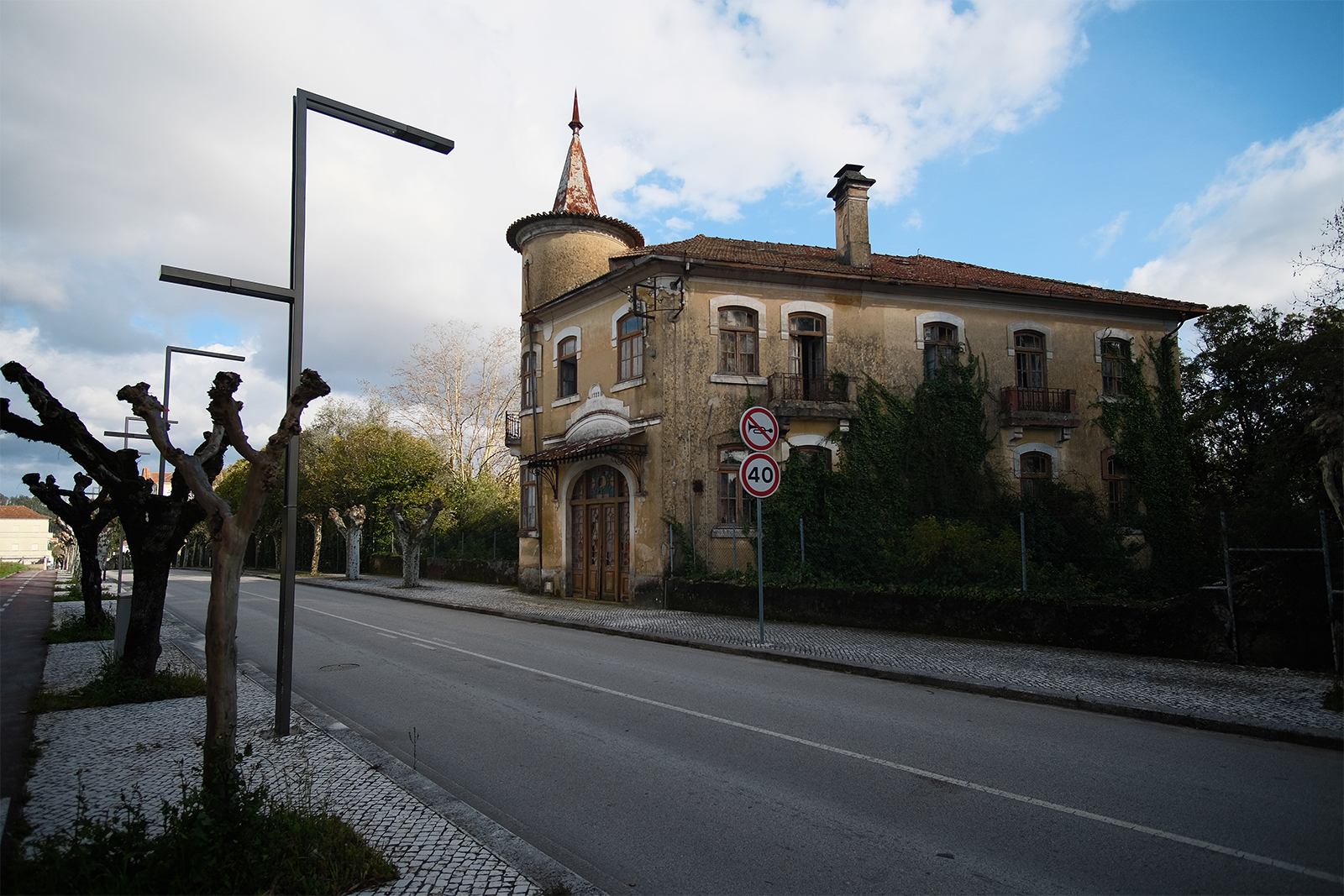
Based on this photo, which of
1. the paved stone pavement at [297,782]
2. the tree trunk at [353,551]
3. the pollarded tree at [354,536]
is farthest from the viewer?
the tree trunk at [353,551]

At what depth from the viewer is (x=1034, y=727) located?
708 cm

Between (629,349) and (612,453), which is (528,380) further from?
(612,453)

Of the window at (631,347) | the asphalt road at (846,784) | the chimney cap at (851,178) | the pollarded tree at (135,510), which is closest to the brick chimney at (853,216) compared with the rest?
the chimney cap at (851,178)

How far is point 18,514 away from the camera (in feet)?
411

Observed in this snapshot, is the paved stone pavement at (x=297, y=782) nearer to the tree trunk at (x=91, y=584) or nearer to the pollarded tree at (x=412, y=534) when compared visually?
the tree trunk at (x=91, y=584)

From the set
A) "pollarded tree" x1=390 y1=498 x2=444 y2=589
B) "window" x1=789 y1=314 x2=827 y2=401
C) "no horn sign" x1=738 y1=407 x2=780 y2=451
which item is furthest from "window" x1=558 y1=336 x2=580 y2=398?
"no horn sign" x1=738 y1=407 x2=780 y2=451

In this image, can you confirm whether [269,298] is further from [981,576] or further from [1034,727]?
[981,576]

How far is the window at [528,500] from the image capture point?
23750mm

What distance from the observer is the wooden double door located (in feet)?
66.6

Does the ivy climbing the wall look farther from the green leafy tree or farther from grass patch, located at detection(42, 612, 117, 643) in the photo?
grass patch, located at detection(42, 612, 117, 643)

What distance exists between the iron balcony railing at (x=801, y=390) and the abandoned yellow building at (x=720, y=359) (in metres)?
0.05

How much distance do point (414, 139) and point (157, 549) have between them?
5813 mm

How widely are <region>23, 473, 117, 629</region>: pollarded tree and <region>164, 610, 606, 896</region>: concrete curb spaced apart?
970cm

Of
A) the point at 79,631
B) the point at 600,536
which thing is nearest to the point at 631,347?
the point at 600,536
